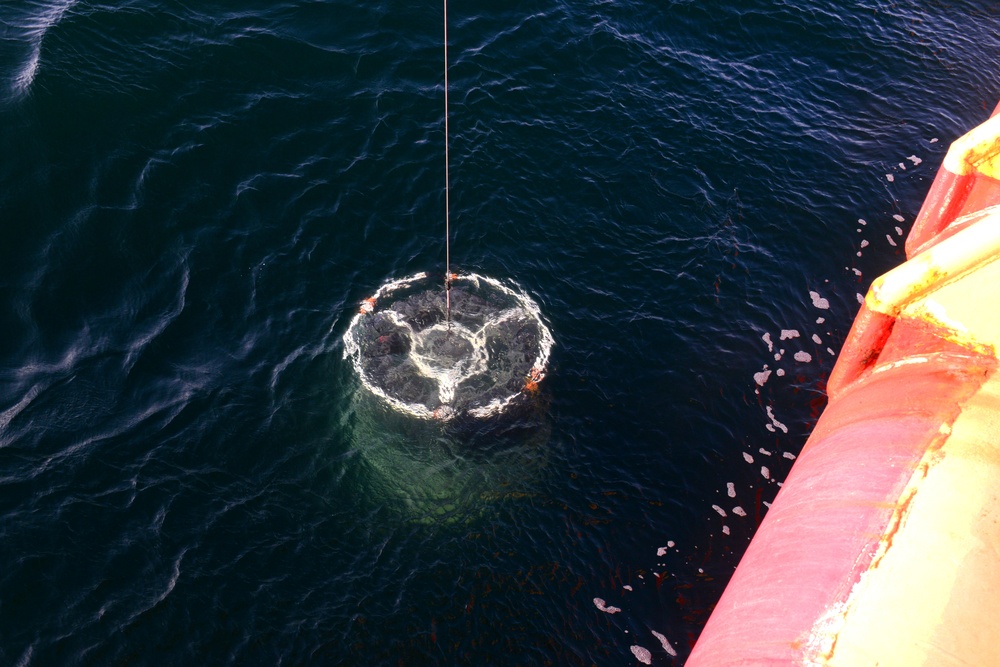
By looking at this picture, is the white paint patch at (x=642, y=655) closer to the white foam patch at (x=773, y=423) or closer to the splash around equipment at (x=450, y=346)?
the splash around equipment at (x=450, y=346)

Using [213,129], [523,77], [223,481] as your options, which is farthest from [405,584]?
[523,77]

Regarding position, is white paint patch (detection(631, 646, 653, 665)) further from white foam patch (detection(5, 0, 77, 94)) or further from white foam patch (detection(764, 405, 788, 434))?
white foam patch (detection(5, 0, 77, 94))

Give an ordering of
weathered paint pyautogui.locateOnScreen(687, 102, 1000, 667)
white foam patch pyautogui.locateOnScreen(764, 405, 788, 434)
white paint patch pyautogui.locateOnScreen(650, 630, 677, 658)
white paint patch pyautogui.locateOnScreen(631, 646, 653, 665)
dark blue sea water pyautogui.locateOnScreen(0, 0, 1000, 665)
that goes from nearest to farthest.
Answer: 1. weathered paint pyautogui.locateOnScreen(687, 102, 1000, 667)
2. white paint patch pyautogui.locateOnScreen(631, 646, 653, 665)
3. white paint patch pyautogui.locateOnScreen(650, 630, 677, 658)
4. dark blue sea water pyautogui.locateOnScreen(0, 0, 1000, 665)
5. white foam patch pyautogui.locateOnScreen(764, 405, 788, 434)

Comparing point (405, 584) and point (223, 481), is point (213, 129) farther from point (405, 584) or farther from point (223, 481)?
point (405, 584)

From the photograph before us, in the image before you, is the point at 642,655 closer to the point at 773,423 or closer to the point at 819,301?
the point at 773,423

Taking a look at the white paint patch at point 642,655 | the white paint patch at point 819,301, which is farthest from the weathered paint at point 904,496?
the white paint patch at point 819,301

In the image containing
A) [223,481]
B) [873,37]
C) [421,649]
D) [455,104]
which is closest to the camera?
[421,649]

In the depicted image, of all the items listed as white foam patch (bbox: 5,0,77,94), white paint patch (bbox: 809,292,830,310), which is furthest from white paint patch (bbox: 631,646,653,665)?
white foam patch (bbox: 5,0,77,94)
